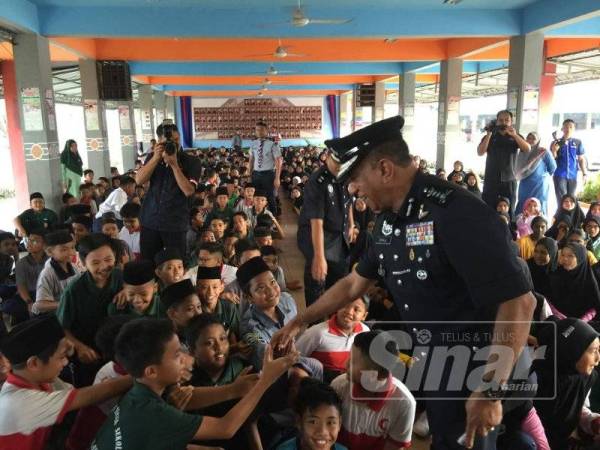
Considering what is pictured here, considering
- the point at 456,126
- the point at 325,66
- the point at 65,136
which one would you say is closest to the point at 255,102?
the point at 65,136

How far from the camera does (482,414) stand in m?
1.52

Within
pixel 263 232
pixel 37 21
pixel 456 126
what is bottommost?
pixel 263 232

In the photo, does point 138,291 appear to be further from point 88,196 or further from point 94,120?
point 94,120

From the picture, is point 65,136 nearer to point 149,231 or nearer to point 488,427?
point 149,231

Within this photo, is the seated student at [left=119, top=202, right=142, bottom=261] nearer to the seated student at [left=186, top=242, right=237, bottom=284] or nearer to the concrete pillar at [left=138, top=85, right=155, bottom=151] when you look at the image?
the seated student at [left=186, top=242, right=237, bottom=284]

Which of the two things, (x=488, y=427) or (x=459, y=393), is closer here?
(x=488, y=427)

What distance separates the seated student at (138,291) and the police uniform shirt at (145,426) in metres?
1.22

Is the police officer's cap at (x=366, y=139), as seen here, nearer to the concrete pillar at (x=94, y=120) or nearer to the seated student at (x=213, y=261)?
the seated student at (x=213, y=261)

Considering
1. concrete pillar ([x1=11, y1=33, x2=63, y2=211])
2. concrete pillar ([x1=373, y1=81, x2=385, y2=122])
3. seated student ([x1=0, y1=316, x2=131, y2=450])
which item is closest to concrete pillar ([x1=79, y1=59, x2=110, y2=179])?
concrete pillar ([x1=11, y1=33, x2=63, y2=211])

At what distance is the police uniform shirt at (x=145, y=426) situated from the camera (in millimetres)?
1720

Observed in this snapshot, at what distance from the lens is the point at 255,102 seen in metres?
26.2

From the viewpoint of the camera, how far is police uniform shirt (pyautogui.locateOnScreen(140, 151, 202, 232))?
4.22m

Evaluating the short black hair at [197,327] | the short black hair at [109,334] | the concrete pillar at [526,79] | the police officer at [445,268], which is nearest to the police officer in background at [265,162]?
the concrete pillar at [526,79]

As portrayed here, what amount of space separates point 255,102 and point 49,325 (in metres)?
Answer: 25.1
